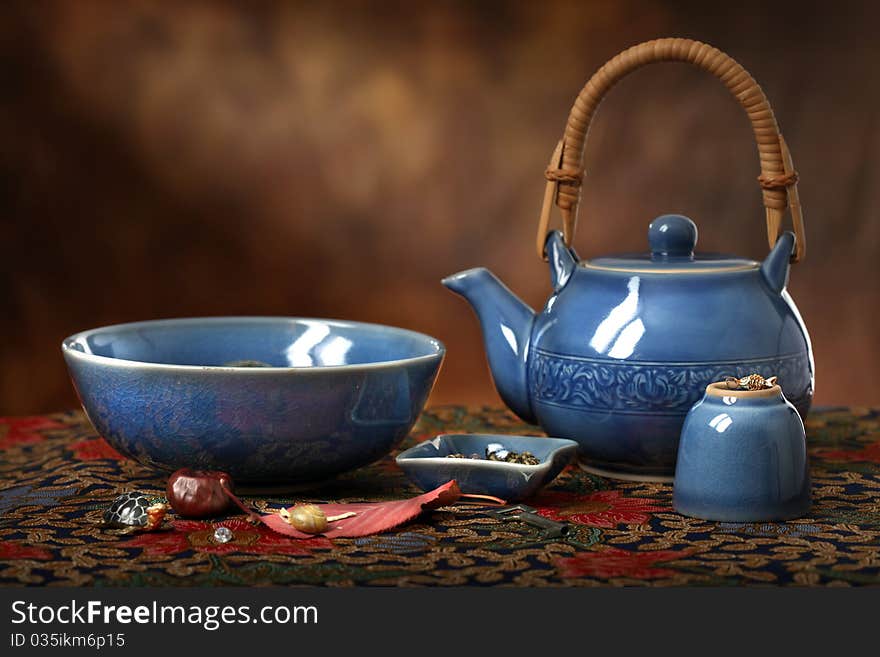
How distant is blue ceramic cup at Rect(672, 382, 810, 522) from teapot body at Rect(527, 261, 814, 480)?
12 cm

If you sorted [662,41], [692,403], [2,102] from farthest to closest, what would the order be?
1. [2,102]
2. [662,41]
3. [692,403]

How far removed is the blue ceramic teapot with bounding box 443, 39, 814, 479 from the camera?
134 cm

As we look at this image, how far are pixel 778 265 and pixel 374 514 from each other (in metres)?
0.54

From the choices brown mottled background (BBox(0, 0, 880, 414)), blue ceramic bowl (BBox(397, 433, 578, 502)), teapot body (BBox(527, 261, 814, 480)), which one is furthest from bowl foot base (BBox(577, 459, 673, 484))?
brown mottled background (BBox(0, 0, 880, 414))

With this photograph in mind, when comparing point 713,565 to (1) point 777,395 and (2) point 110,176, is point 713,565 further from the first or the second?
(2) point 110,176

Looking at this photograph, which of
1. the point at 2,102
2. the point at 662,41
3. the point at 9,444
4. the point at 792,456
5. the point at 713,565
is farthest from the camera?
the point at 2,102

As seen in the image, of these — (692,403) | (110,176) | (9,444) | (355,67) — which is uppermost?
(355,67)

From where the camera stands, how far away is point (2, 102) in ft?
8.25

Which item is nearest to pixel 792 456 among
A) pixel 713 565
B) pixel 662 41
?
pixel 713 565

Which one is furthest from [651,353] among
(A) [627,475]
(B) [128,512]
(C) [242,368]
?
(B) [128,512]

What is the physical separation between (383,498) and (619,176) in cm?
149

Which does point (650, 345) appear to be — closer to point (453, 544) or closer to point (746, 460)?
point (746, 460)

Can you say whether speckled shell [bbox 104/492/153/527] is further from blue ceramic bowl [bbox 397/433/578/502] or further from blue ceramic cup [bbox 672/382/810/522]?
blue ceramic cup [bbox 672/382/810/522]

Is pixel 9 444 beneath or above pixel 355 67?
beneath
